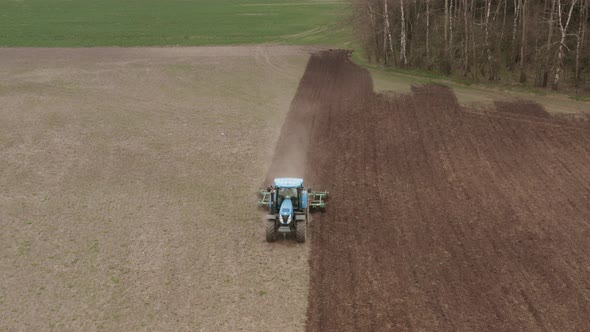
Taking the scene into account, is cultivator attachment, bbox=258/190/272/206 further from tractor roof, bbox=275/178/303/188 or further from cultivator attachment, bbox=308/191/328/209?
cultivator attachment, bbox=308/191/328/209

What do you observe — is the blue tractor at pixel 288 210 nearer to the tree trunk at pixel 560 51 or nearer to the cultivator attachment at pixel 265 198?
the cultivator attachment at pixel 265 198

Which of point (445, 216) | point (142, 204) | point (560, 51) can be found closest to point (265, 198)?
point (142, 204)

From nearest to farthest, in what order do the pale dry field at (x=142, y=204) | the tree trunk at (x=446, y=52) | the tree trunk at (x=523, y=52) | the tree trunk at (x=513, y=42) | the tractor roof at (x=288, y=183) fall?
1. the pale dry field at (x=142, y=204)
2. the tractor roof at (x=288, y=183)
3. the tree trunk at (x=523, y=52)
4. the tree trunk at (x=513, y=42)
5. the tree trunk at (x=446, y=52)

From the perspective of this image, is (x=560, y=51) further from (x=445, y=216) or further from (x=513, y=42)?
(x=445, y=216)

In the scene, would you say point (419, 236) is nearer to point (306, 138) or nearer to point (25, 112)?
point (306, 138)

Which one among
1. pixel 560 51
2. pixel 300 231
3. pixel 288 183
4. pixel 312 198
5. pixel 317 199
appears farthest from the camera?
pixel 560 51

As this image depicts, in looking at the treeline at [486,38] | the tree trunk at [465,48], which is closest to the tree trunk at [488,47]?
the treeline at [486,38]
